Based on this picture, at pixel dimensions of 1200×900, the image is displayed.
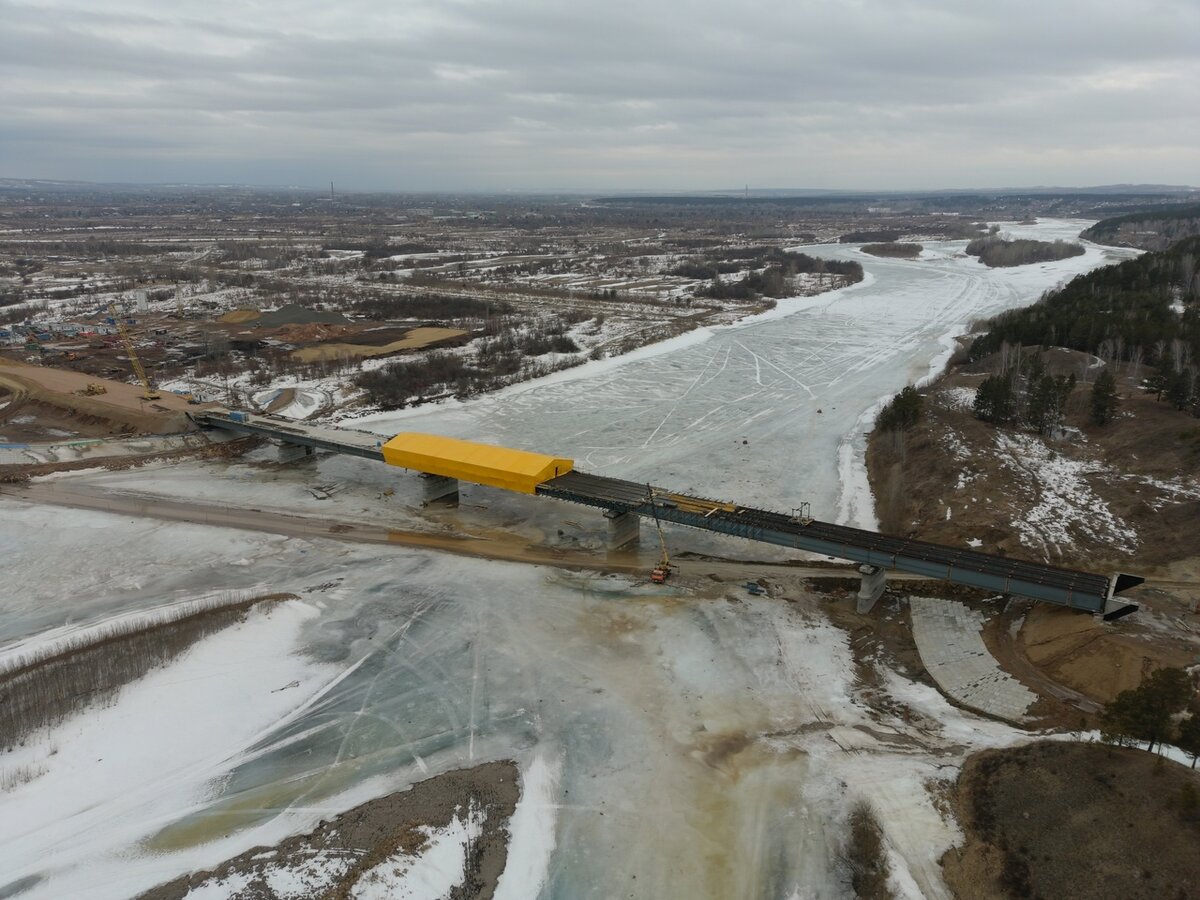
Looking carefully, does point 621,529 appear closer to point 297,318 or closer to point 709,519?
point 709,519

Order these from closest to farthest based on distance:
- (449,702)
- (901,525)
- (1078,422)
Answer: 1. (449,702)
2. (901,525)
3. (1078,422)

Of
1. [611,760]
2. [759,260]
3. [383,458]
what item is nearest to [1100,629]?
[611,760]

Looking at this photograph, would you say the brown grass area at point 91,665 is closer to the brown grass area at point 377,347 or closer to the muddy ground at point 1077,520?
the muddy ground at point 1077,520

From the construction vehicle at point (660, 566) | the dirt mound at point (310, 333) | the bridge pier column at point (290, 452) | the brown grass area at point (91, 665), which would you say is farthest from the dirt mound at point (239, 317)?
the construction vehicle at point (660, 566)

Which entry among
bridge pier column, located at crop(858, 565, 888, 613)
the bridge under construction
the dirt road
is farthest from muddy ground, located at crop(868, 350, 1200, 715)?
the dirt road

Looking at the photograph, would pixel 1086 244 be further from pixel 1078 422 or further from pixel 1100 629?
pixel 1100 629

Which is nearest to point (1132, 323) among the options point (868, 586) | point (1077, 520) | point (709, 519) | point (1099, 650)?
point (1077, 520)
